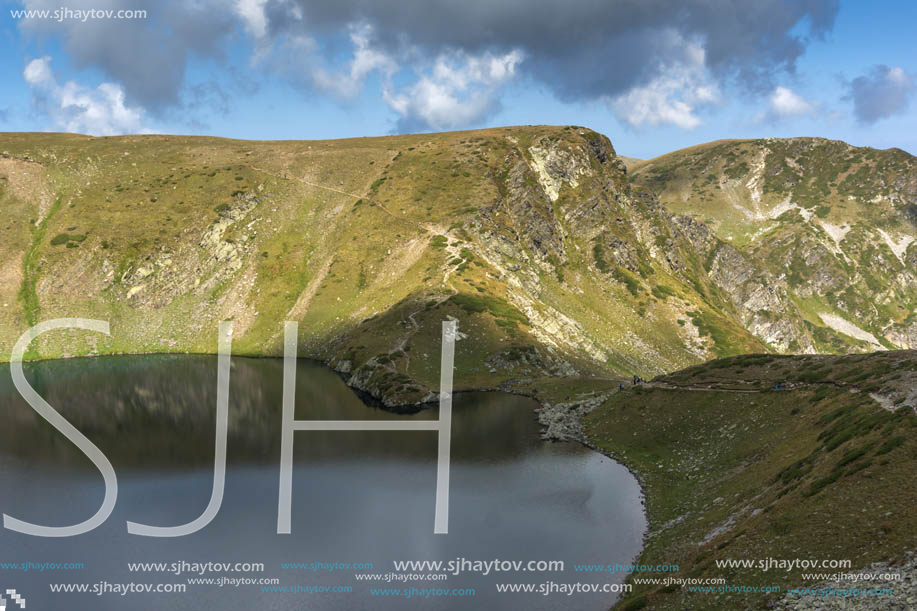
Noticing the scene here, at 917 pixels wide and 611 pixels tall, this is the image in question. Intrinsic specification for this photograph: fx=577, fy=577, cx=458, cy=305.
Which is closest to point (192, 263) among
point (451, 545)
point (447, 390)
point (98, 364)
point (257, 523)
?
point (98, 364)

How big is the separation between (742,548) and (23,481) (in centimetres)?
7345

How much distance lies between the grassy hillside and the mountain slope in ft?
136

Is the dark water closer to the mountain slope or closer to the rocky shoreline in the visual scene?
the rocky shoreline

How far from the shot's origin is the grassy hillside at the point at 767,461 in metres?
36.2

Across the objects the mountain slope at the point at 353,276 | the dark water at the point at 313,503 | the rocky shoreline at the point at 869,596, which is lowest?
the dark water at the point at 313,503

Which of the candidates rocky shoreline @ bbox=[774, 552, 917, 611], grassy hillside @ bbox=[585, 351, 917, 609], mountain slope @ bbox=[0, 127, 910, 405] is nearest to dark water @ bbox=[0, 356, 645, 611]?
grassy hillside @ bbox=[585, 351, 917, 609]

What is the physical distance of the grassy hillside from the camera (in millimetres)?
36156

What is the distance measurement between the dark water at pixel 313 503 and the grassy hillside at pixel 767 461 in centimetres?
539

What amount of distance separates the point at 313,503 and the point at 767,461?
46278 millimetres

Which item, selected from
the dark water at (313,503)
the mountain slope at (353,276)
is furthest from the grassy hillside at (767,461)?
the mountain slope at (353,276)

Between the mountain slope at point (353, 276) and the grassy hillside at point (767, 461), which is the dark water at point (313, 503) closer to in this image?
the grassy hillside at point (767, 461)

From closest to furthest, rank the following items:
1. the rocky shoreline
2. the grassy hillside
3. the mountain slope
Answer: the rocky shoreline, the grassy hillside, the mountain slope

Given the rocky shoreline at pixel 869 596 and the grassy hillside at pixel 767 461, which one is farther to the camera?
the grassy hillside at pixel 767 461

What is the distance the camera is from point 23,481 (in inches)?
2571
